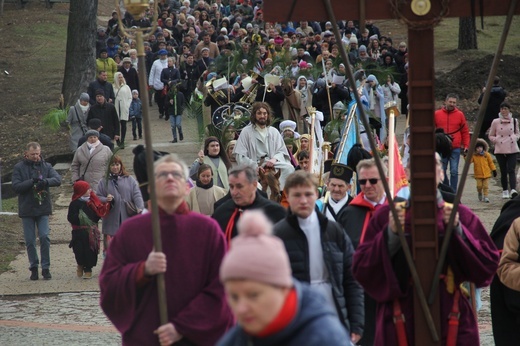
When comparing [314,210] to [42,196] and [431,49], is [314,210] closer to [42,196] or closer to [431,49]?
[431,49]

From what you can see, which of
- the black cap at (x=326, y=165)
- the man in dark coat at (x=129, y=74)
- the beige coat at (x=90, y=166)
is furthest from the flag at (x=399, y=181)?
the man in dark coat at (x=129, y=74)

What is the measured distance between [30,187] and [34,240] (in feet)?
2.21

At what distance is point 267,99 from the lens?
20688 millimetres

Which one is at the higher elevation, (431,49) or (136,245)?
(431,49)

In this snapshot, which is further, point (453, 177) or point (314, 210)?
point (453, 177)

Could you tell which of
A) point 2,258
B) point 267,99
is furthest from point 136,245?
point 267,99

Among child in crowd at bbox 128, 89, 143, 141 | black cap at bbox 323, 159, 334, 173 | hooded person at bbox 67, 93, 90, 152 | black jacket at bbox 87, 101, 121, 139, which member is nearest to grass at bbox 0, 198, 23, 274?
black jacket at bbox 87, 101, 121, 139

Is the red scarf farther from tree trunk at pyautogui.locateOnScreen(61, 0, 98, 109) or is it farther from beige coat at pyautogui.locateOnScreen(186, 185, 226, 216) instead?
tree trunk at pyautogui.locateOnScreen(61, 0, 98, 109)

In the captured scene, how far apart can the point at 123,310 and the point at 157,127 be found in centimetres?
2181

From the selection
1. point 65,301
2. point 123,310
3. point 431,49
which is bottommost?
point 65,301

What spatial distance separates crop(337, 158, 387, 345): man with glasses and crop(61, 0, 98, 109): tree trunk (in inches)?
794

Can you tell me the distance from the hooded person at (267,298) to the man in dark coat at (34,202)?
10.5 meters

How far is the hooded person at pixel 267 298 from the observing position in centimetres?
352

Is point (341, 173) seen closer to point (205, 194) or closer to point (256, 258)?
A: point (205, 194)
